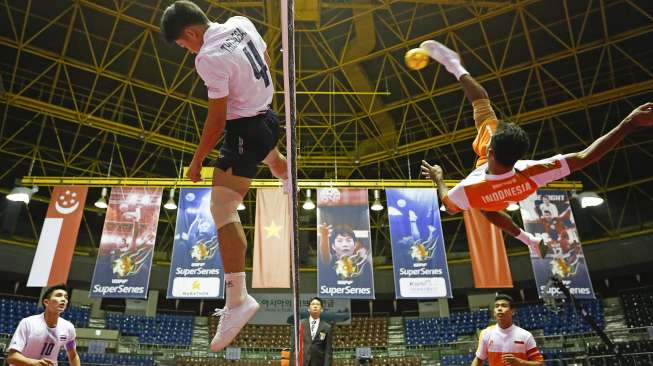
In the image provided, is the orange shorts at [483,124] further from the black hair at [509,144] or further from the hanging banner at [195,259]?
the hanging banner at [195,259]

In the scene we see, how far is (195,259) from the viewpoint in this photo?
32.5 ft

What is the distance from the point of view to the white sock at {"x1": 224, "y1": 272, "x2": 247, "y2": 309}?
6.57 feet

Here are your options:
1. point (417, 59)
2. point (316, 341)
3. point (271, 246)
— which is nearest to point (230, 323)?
point (417, 59)

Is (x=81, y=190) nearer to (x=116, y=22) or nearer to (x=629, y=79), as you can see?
(x=116, y=22)

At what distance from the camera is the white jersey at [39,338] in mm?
4152

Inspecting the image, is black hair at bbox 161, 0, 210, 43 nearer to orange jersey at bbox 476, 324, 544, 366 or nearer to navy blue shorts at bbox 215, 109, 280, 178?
navy blue shorts at bbox 215, 109, 280, 178

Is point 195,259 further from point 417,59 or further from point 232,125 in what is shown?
point 232,125

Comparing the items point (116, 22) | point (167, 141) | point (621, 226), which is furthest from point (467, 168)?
point (116, 22)

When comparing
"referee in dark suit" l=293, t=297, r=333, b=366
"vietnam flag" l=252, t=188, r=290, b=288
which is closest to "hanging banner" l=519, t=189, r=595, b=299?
"vietnam flag" l=252, t=188, r=290, b=288

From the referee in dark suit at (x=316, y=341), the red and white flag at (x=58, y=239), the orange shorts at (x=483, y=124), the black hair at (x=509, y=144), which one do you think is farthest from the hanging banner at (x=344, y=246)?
the black hair at (x=509, y=144)

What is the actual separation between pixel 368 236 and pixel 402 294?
1466 mm

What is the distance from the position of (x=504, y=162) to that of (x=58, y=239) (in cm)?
1007

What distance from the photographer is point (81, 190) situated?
36.9 ft

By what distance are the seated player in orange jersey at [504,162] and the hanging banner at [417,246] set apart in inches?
251
